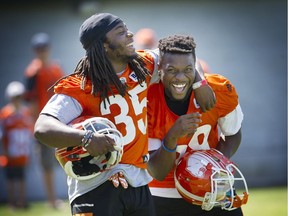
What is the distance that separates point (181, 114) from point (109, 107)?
0.55m

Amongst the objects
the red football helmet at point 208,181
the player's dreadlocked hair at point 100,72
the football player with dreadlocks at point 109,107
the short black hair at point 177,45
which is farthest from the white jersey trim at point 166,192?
the short black hair at point 177,45

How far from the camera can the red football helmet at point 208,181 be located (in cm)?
432

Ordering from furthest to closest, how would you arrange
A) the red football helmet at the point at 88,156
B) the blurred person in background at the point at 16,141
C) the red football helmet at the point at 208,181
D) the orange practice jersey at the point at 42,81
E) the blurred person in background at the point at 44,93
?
1. the blurred person in background at the point at 16,141
2. the orange practice jersey at the point at 42,81
3. the blurred person in background at the point at 44,93
4. the red football helmet at the point at 208,181
5. the red football helmet at the point at 88,156

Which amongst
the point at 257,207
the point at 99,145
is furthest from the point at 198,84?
the point at 257,207

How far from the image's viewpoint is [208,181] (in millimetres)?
4320

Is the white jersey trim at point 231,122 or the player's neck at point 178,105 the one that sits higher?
the player's neck at point 178,105

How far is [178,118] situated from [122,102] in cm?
37

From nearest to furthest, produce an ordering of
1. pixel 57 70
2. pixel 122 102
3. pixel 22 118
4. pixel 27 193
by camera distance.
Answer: pixel 122 102, pixel 57 70, pixel 22 118, pixel 27 193

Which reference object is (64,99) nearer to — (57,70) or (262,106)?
(57,70)

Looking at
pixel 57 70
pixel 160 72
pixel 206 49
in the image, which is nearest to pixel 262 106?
pixel 206 49

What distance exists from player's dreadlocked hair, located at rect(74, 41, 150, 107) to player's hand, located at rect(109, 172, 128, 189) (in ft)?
1.48

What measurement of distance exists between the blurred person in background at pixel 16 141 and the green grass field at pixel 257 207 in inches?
12.7

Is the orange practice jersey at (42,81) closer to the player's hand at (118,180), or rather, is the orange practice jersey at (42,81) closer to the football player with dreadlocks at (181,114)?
the football player with dreadlocks at (181,114)

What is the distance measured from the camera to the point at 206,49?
38.0 feet
